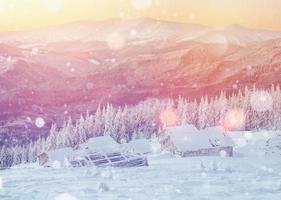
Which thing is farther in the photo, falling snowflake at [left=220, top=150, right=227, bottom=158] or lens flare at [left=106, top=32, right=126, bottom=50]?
lens flare at [left=106, top=32, right=126, bottom=50]

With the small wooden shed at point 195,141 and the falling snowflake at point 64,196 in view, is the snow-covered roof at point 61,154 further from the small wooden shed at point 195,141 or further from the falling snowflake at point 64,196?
the falling snowflake at point 64,196

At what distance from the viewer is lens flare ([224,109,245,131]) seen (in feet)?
28.1

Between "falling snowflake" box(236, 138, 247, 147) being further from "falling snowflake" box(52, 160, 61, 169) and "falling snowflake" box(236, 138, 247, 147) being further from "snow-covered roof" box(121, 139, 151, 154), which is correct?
"falling snowflake" box(52, 160, 61, 169)

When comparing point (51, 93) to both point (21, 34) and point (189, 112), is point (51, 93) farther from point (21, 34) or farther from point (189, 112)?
point (189, 112)

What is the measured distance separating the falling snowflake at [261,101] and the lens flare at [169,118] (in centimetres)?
139

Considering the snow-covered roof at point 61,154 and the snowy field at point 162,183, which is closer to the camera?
the snowy field at point 162,183

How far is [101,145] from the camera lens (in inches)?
305

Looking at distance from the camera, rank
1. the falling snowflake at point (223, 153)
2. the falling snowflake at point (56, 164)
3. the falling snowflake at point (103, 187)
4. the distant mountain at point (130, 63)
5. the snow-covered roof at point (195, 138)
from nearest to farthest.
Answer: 1. the falling snowflake at point (103, 187)
2. the falling snowflake at point (56, 164)
3. the falling snowflake at point (223, 153)
4. the snow-covered roof at point (195, 138)
5. the distant mountain at point (130, 63)

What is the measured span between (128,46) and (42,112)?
2188mm

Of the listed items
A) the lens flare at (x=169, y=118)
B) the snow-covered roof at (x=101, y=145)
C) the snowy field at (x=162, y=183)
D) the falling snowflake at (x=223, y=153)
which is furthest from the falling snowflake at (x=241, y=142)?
the snow-covered roof at (x=101, y=145)

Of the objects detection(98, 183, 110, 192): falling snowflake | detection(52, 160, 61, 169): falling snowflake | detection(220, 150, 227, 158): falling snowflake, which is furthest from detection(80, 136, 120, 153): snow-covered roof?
detection(98, 183, 110, 192): falling snowflake

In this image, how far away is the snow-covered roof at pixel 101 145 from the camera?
750 cm

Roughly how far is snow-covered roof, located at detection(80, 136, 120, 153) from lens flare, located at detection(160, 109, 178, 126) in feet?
3.70

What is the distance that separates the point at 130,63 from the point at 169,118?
1994 millimetres
